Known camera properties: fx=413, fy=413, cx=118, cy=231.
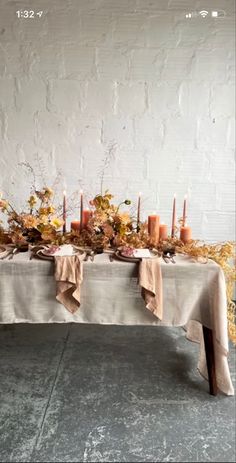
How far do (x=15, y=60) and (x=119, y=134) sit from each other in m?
0.90

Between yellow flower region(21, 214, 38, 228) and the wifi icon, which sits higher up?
the wifi icon

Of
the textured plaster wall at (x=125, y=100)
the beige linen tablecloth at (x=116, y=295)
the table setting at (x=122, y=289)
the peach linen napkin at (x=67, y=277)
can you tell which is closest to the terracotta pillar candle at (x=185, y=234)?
the table setting at (x=122, y=289)

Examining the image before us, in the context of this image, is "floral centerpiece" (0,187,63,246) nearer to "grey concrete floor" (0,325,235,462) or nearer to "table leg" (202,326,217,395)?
"grey concrete floor" (0,325,235,462)

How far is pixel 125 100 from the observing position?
9.84 ft

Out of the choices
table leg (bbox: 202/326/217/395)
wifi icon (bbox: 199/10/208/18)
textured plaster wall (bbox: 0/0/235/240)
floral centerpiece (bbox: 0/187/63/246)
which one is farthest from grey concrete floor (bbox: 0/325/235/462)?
wifi icon (bbox: 199/10/208/18)

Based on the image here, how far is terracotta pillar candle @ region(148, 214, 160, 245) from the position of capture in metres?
2.13

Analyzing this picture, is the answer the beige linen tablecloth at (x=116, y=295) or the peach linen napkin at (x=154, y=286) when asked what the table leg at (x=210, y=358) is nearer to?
the beige linen tablecloth at (x=116, y=295)

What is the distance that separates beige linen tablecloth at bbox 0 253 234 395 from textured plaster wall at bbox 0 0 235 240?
130 centimetres

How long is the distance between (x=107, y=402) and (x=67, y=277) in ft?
2.03

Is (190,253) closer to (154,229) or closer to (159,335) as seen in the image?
(154,229)

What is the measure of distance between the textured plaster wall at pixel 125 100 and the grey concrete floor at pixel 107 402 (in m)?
1.14

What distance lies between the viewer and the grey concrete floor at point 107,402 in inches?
64.1

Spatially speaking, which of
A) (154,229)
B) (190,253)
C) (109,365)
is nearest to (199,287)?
(190,253)

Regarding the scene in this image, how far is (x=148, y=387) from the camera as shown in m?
2.04
